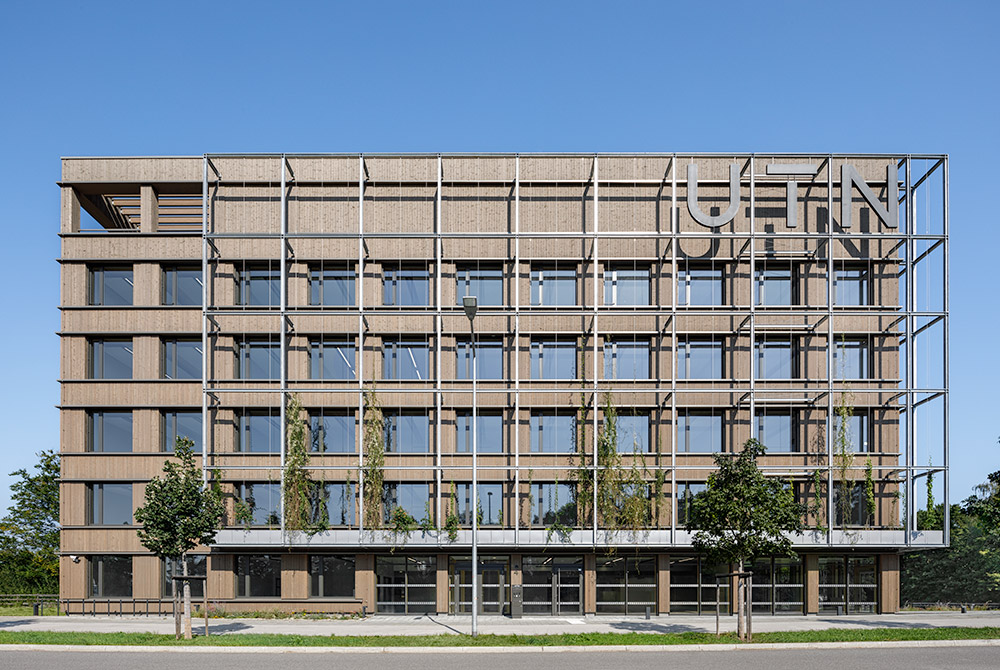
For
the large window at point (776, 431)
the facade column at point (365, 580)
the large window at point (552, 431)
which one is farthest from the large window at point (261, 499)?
the large window at point (776, 431)

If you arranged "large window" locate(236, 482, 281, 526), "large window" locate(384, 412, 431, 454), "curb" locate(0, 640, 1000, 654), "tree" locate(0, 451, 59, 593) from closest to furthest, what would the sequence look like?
"curb" locate(0, 640, 1000, 654), "large window" locate(236, 482, 281, 526), "large window" locate(384, 412, 431, 454), "tree" locate(0, 451, 59, 593)

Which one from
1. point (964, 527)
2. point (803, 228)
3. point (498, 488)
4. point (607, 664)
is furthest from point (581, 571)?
point (964, 527)

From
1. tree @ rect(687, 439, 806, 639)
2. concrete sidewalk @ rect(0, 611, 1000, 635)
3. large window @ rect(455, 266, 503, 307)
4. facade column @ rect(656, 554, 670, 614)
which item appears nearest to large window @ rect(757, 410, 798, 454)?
facade column @ rect(656, 554, 670, 614)

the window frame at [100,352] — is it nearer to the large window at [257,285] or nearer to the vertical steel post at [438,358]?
the large window at [257,285]

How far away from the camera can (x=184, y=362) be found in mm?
35406

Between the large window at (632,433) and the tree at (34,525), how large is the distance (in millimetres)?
39096

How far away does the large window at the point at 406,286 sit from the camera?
1396 inches

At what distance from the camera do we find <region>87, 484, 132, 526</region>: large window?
114 feet

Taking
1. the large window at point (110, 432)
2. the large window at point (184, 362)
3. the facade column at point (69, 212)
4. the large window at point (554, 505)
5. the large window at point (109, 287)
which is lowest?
the large window at point (554, 505)

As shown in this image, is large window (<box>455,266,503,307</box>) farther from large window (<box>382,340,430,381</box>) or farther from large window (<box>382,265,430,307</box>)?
large window (<box>382,340,430,381</box>)

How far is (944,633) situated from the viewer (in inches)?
991

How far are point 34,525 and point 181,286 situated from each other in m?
34.3

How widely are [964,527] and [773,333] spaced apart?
31.6 meters

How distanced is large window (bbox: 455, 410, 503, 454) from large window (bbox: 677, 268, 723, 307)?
30.7 feet
